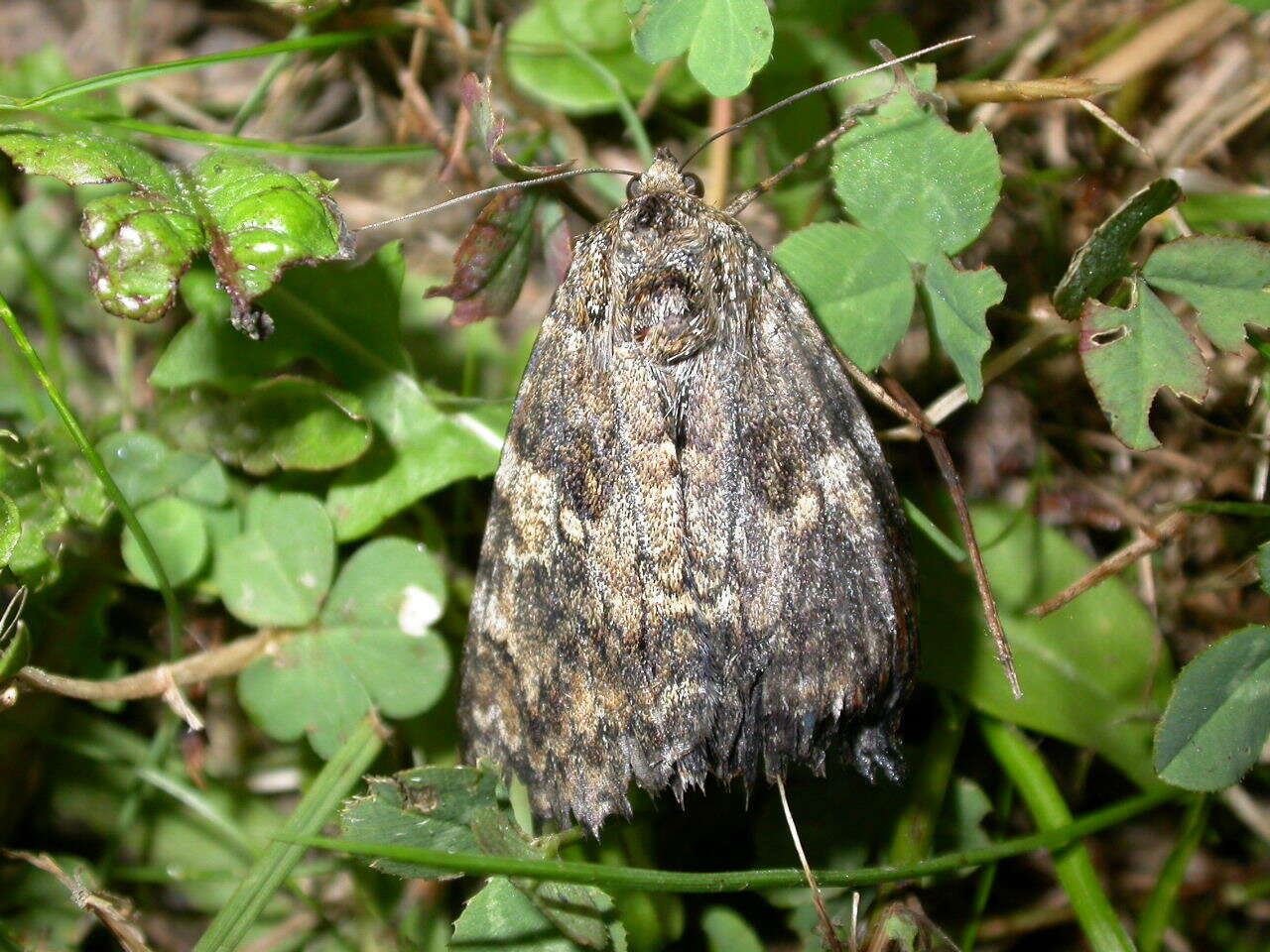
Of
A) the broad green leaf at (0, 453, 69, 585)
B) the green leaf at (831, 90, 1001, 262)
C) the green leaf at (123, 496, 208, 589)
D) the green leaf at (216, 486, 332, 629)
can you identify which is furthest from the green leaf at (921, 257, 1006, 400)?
the broad green leaf at (0, 453, 69, 585)

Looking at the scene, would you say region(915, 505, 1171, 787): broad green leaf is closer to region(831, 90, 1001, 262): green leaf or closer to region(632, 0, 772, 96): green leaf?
region(831, 90, 1001, 262): green leaf

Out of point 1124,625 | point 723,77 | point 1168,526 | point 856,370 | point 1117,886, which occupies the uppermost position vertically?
point 723,77

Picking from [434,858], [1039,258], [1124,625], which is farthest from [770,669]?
[1039,258]

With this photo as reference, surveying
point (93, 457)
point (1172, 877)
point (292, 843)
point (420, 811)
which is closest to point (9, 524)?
point (93, 457)

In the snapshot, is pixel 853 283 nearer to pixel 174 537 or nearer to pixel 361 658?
pixel 361 658

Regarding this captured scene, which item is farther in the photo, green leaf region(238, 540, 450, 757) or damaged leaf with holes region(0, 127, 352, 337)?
green leaf region(238, 540, 450, 757)

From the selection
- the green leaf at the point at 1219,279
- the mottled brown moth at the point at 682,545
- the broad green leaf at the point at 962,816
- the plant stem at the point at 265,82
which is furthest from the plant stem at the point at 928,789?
the plant stem at the point at 265,82

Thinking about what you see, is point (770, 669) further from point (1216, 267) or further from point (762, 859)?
point (1216, 267)
